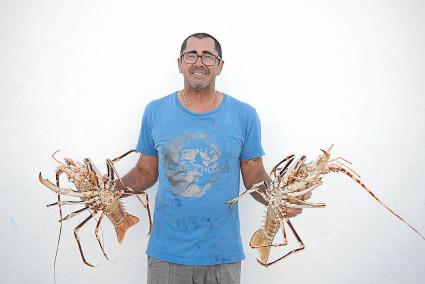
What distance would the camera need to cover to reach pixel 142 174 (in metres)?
2.39

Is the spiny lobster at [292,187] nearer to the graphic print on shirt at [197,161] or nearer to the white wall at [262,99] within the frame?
the graphic print on shirt at [197,161]

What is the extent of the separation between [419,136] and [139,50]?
2.15 metres

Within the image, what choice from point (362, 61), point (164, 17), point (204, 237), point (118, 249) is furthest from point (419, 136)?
point (118, 249)

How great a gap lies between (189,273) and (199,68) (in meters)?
1.18

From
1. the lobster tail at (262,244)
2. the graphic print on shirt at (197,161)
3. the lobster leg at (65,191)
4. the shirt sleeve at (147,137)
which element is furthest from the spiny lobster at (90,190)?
the lobster tail at (262,244)

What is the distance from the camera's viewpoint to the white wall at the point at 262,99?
2.68 m

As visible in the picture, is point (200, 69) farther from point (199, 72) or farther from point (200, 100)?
point (200, 100)

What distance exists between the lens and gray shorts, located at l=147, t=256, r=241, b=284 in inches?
81.6

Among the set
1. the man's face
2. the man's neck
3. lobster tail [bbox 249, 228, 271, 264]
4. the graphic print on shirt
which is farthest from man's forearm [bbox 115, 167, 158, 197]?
lobster tail [bbox 249, 228, 271, 264]

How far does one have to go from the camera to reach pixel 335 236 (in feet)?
9.18

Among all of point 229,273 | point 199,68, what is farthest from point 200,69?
point 229,273

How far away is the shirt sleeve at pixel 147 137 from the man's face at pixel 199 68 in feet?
1.02

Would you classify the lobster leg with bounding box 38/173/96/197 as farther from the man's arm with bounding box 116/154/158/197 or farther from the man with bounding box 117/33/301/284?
the man with bounding box 117/33/301/284

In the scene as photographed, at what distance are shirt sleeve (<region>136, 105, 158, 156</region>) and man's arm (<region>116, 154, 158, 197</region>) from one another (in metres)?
0.04
